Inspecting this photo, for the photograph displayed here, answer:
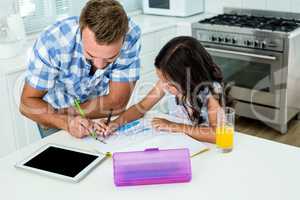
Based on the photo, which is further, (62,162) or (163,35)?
(163,35)

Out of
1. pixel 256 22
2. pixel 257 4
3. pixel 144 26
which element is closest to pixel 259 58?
pixel 256 22

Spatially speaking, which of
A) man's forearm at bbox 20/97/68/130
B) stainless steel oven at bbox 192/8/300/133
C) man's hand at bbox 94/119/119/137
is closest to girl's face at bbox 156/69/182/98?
man's hand at bbox 94/119/119/137

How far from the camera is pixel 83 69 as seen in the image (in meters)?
1.90

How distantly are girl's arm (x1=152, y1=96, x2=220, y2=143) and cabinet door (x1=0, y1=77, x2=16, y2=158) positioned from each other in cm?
109

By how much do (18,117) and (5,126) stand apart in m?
0.09

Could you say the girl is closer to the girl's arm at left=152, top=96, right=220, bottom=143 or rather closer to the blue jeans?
the girl's arm at left=152, top=96, right=220, bottom=143

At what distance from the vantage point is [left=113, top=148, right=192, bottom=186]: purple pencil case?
1326 mm

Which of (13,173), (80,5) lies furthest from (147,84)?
(13,173)

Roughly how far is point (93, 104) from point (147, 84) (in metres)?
1.36

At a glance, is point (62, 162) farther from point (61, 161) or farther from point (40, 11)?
point (40, 11)

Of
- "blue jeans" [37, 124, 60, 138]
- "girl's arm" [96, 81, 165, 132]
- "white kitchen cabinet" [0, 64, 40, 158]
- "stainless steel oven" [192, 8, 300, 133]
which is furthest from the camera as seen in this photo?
"stainless steel oven" [192, 8, 300, 133]

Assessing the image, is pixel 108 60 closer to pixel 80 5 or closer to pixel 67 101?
pixel 67 101

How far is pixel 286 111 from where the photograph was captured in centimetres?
321

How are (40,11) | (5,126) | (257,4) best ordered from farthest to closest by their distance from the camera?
1. (257,4)
2. (40,11)
3. (5,126)
